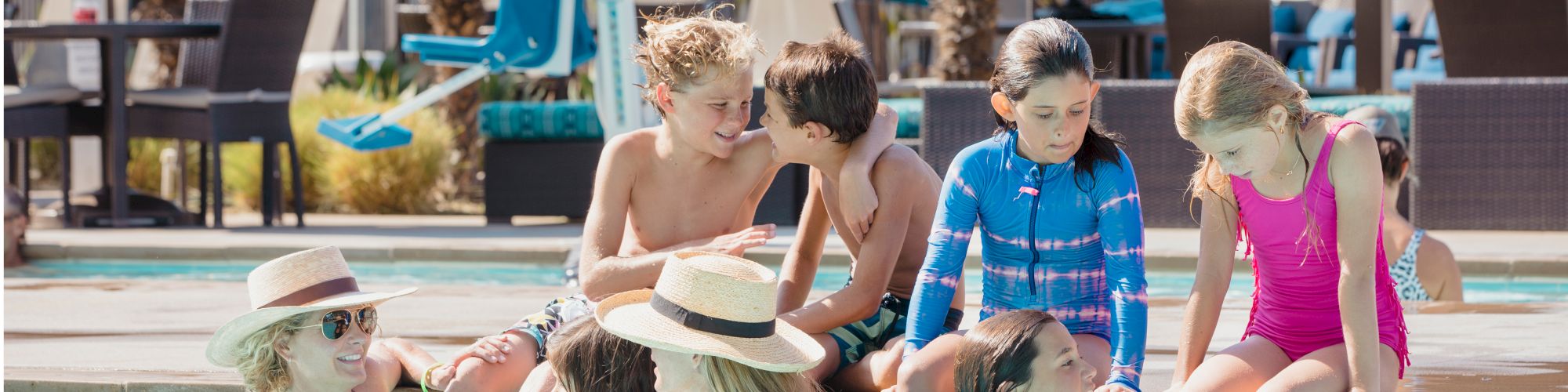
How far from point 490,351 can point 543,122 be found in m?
6.53

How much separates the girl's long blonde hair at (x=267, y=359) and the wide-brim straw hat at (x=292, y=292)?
0.02 metres

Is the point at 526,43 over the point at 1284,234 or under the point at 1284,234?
over

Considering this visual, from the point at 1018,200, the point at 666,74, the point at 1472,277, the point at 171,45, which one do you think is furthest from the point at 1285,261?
the point at 171,45

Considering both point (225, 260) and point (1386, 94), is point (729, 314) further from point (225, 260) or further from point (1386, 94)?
point (1386, 94)

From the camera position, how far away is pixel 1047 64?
293 centimetres

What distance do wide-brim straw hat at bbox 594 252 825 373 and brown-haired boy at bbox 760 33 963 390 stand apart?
0.68m

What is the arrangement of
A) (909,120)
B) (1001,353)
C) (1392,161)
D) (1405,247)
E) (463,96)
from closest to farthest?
(1001,353) < (1392,161) < (1405,247) < (909,120) < (463,96)

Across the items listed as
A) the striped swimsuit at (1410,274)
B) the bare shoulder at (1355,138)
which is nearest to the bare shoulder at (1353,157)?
the bare shoulder at (1355,138)

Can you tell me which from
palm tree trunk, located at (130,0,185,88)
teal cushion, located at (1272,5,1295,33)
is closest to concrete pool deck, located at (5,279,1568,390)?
palm tree trunk, located at (130,0,185,88)

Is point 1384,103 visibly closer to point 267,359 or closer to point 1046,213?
point 1046,213

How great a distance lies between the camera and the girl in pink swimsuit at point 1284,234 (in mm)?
2734

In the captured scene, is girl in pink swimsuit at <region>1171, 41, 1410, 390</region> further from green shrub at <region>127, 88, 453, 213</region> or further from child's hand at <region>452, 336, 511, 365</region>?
green shrub at <region>127, 88, 453, 213</region>

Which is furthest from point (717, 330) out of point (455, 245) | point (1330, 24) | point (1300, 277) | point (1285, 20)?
point (1285, 20)

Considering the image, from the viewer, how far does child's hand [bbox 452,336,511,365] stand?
3.35 metres
